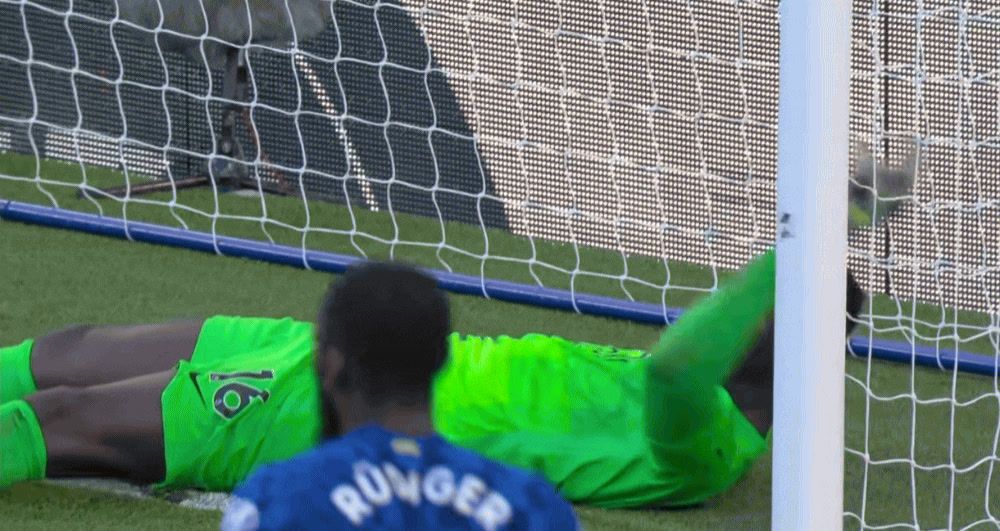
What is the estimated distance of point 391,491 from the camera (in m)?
1.52

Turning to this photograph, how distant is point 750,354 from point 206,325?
104 cm

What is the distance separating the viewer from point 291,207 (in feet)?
17.8

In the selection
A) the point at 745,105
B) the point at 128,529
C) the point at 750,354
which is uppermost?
the point at 745,105

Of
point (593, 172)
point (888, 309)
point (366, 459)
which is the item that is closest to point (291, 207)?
point (593, 172)

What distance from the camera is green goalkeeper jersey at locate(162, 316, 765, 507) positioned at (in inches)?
122

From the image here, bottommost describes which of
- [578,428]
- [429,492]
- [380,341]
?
[578,428]

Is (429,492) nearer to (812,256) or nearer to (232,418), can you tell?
(812,256)

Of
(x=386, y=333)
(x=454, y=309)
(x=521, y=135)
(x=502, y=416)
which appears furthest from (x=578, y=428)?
(x=521, y=135)

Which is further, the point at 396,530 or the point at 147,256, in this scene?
the point at 147,256

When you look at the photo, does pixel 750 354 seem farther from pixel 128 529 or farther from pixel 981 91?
pixel 981 91

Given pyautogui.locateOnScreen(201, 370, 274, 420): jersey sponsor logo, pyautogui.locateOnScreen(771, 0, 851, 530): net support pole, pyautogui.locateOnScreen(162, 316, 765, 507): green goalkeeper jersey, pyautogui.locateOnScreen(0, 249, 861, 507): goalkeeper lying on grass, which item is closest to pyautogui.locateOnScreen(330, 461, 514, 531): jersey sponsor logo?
pyautogui.locateOnScreen(771, 0, 851, 530): net support pole

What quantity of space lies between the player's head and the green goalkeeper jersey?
1.40m

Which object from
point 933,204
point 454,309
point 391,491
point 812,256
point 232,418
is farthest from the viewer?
point 933,204

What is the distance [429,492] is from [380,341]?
16cm
